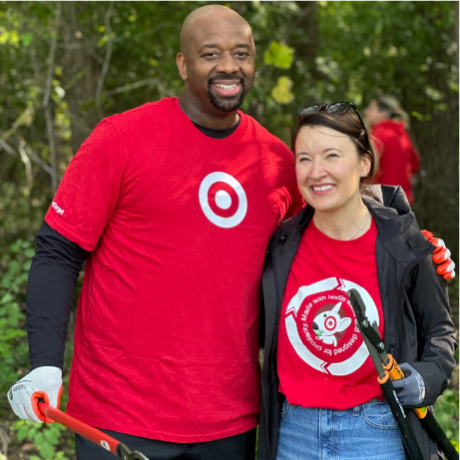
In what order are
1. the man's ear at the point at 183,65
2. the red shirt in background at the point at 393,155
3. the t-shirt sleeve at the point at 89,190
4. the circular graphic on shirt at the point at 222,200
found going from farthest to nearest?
the red shirt in background at the point at 393,155 → the man's ear at the point at 183,65 → the circular graphic on shirt at the point at 222,200 → the t-shirt sleeve at the point at 89,190

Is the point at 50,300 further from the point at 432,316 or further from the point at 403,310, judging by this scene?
the point at 432,316

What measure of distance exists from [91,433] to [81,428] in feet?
0.15

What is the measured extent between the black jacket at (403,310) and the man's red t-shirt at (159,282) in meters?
0.13

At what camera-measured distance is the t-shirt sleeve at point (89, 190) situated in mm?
2363

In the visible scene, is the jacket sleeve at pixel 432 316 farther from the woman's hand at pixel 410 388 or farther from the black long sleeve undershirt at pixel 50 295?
the black long sleeve undershirt at pixel 50 295

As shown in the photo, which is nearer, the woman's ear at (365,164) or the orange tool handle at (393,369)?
the orange tool handle at (393,369)

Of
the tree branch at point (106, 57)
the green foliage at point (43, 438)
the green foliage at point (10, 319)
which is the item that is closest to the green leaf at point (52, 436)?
the green foliage at point (43, 438)

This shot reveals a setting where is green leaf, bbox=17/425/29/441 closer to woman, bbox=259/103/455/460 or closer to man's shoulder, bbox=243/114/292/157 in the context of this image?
woman, bbox=259/103/455/460

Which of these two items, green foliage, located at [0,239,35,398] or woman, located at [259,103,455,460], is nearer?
woman, located at [259,103,455,460]

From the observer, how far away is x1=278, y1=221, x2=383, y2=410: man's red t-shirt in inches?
90.2

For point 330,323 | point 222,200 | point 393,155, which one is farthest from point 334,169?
point 393,155

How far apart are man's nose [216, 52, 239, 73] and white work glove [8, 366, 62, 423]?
126 cm

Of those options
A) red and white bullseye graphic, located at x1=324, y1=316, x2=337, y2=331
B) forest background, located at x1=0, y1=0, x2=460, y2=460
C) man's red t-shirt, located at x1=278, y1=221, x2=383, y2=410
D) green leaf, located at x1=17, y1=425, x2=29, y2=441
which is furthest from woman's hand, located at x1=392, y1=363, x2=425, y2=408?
green leaf, located at x1=17, y1=425, x2=29, y2=441

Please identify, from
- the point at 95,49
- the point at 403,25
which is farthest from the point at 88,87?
the point at 403,25
